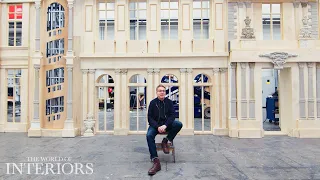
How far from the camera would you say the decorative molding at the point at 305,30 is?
1167 centimetres

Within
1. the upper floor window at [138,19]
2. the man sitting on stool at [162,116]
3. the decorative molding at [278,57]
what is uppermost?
the upper floor window at [138,19]

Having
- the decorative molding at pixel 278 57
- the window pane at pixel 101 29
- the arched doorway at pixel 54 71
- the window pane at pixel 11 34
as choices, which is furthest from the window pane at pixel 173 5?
the window pane at pixel 11 34

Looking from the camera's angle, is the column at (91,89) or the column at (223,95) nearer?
the column at (223,95)

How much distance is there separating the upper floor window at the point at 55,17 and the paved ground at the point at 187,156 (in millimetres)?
5210

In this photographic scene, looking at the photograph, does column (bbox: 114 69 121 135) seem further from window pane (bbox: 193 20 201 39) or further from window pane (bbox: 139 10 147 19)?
window pane (bbox: 193 20 201 39)

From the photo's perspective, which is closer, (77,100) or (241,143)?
(241,143)

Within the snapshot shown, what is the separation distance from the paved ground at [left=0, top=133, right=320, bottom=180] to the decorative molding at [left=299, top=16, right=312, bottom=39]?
454 centimetres

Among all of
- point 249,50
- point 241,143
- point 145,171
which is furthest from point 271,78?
point 145,171

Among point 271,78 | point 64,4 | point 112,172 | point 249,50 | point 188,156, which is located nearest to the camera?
point 112,172

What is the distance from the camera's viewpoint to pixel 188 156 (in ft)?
25.3

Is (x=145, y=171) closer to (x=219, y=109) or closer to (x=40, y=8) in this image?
(x=219, y=109)

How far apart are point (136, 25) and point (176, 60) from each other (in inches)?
100

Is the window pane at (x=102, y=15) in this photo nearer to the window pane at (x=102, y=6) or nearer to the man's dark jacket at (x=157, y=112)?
the window pane at (x=102, y=6)

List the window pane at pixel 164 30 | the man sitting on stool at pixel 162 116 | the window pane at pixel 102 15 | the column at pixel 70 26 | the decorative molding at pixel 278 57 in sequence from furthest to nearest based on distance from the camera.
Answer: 1. the window pane at pixel 102 15
2. the window pane at pixel 164 30
3. the column at pixel 70 26
4. the decorative molding at pixel 278 57
5. the man sitting on stool at pixel 162 116
